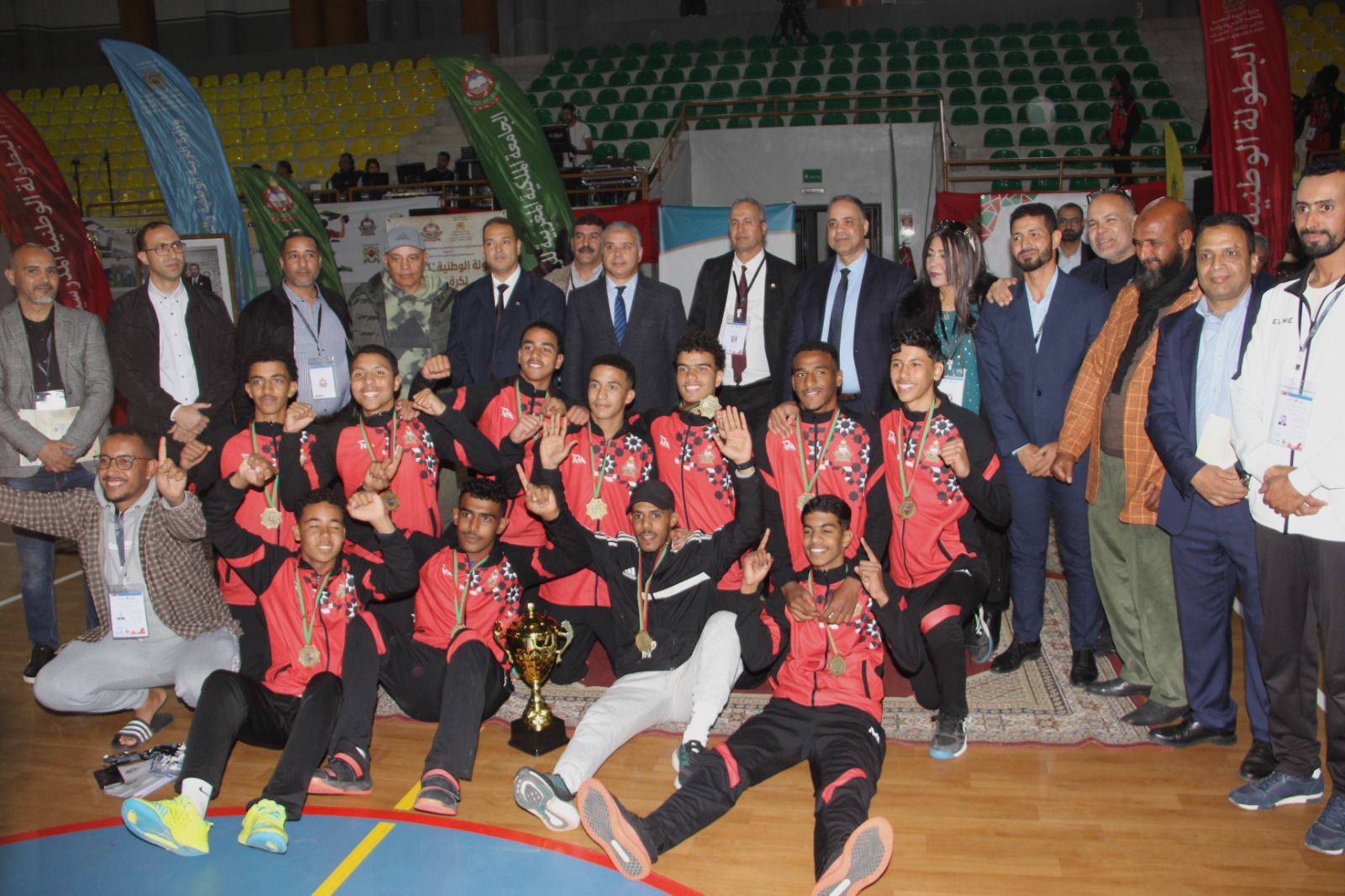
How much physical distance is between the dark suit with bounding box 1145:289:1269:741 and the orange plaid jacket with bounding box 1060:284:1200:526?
13 cm

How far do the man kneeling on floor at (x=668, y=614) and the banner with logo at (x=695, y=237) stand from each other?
5256 mm

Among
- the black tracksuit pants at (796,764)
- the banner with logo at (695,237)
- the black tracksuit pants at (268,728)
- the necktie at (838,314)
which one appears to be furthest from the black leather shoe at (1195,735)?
the banner with logo at (695,237)

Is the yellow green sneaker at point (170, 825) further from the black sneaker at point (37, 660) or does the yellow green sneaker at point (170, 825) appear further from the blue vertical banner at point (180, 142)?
the blue vertical banner at point (180, 142)

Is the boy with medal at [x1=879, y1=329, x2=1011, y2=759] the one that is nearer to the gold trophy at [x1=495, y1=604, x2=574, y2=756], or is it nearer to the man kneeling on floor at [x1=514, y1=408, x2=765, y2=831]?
the man kneeling on floor at [x1=514, y1=408, x2=765, y2=831]

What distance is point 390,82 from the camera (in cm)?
1531

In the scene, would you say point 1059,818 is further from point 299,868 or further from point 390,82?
point 390,82

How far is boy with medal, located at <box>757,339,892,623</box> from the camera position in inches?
141

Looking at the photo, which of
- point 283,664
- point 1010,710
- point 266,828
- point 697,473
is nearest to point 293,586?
point 283,664

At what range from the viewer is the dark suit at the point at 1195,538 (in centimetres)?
294

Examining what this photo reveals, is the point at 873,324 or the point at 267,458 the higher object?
the point at 873,324

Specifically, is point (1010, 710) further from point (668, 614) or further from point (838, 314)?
point (838, 314)

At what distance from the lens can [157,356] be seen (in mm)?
4312

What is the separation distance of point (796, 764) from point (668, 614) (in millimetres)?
716

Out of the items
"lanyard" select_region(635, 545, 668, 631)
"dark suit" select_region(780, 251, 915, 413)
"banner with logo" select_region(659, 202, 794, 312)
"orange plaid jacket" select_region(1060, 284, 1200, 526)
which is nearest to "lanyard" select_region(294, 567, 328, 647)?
"lanyard" select_region(635, 545, 668, 631)
